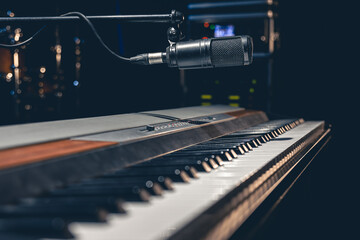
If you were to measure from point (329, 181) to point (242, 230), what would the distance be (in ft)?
5.94

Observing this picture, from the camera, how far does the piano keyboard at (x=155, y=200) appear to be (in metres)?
0.62

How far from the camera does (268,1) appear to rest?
4.04 m

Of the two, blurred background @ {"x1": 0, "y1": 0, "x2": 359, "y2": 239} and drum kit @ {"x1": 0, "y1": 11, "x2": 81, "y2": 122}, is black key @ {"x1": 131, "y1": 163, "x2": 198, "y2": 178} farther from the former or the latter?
drum kit @ {"x1": 0, "y1": 11, "x2": 81, "y2": 122}

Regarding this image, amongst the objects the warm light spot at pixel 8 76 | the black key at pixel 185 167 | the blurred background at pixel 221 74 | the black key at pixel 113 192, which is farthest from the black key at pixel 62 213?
the warm light spot at pixel 8 76

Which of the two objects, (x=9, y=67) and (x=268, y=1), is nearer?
(x=9, y=67)

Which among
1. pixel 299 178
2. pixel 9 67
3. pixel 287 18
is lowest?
pixel 299 178

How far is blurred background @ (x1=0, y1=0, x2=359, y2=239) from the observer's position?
8.80 feet

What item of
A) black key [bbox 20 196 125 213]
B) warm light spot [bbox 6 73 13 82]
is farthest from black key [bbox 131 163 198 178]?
warm light spot [bbox 6 73 13 82]

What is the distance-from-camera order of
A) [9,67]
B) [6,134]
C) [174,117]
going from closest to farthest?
[6,134]
[174,117]
[9,67]

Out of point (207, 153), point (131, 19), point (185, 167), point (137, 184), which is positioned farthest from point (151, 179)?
point (131, 19)

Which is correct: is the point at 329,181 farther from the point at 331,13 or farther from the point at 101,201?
the point at 331,13

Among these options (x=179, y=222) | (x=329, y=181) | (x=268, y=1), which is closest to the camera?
(x=179, y=222)

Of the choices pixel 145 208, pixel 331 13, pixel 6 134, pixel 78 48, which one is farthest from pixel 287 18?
pixel 145 208

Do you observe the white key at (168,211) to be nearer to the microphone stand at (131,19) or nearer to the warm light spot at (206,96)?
the microphone stand at (131,19)
